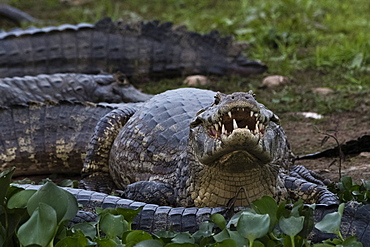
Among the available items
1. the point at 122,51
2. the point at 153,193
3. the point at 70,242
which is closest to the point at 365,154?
the point at 153,193

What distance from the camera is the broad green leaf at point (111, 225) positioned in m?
2.52

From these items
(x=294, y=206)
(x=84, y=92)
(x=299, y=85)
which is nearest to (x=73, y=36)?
(x=84, y=92)

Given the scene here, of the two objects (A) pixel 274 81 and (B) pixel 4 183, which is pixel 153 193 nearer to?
(B) pixel 4 183

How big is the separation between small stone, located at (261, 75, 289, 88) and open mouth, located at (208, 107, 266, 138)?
3621 mm

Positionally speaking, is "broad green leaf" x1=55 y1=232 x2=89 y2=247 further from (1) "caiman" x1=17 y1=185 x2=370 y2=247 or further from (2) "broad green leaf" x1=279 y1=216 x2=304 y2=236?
(2) "broad green leaf" x1=279 y1=216 x2=304 y2=236

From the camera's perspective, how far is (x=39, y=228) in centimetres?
221

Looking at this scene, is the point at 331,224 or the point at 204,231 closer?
the point at 331,224

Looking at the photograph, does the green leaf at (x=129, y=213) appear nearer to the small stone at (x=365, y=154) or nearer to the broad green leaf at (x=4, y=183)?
the broad green leaf at (x=4, y=183)

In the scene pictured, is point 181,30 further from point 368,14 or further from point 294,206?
point 294,206

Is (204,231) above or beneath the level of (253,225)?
beneath

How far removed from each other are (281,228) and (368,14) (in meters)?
7.14

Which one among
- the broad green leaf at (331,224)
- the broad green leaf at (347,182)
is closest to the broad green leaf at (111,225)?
the broad green leaf at (331,224)

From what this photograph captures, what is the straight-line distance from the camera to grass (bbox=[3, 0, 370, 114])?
6020mm

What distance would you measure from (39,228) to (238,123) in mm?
986
